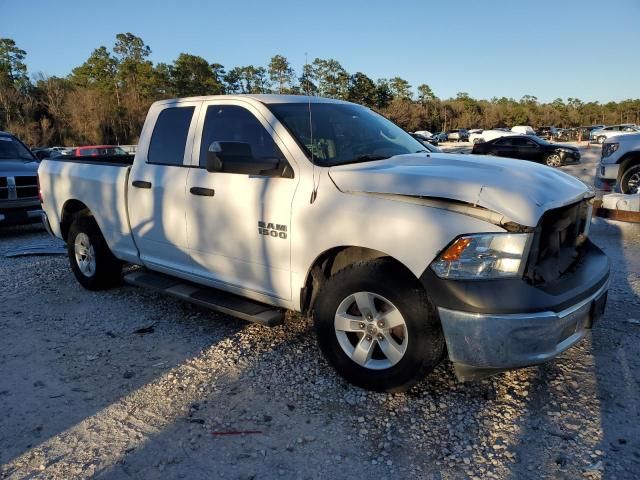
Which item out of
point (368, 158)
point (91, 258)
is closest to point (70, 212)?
point (91, 258)

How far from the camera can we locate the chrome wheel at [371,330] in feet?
10.1

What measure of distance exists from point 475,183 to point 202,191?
84.4 inches

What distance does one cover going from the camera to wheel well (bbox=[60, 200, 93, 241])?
5.52 metres

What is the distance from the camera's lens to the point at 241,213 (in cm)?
376

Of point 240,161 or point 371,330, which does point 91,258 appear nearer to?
point 240,161

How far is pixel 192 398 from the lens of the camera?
3.27m

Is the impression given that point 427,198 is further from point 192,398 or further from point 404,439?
point 192,398

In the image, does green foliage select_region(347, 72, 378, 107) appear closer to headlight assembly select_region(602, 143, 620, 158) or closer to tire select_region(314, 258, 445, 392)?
headlight assembly select_region(602, 143, 620, 158)

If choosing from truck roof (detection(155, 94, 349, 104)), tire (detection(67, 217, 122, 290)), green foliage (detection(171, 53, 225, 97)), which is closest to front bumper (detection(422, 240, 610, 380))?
truck roof (detection(155, 94, 349, 104))

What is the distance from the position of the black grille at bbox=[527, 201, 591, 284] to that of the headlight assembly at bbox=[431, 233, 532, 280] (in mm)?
113

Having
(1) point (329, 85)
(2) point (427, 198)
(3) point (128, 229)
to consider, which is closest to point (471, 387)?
(2) point (427, 198)

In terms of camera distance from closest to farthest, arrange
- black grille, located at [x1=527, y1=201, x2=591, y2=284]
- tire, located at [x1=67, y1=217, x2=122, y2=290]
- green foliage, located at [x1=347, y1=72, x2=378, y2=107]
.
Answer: black grille, located at [x1=527, y1=201, x2=591, y2=284]
tire, located at [x1=67, y1=217, x2=122, y2=290]
green foliage, located at [x1=347, y1=72, x2=378, y2=107]

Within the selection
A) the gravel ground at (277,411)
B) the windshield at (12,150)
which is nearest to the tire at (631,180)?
the gravel ground at (277,411)

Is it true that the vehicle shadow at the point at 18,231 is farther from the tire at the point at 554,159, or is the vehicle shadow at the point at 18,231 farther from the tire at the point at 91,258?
the tire at the point at 554,159
